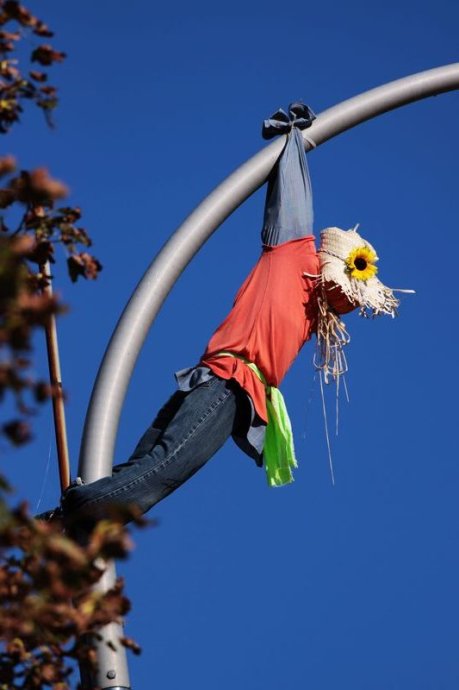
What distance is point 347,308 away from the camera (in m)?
6.98

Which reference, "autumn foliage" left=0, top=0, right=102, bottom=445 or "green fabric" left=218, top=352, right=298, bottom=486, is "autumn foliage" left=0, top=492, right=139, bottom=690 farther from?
"green fabric" left=218, top=352, right=298, bottom=486

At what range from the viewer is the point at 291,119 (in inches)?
279

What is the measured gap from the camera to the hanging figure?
6176 millimetres

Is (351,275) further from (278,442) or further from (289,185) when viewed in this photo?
(278,442)

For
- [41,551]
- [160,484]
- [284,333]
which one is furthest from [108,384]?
[41,551]

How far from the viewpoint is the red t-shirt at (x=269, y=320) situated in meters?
6.57

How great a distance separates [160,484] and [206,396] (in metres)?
0.48

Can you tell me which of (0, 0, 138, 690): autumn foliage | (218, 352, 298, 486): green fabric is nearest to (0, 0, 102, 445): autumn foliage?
(0, 0, 138, 690): autumn foliage

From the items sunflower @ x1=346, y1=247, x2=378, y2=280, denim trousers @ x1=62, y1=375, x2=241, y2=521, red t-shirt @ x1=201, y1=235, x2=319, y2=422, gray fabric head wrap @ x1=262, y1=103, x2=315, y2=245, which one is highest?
gray fabric head wrap @ x1=262, y1=103, x2=315, y2=245

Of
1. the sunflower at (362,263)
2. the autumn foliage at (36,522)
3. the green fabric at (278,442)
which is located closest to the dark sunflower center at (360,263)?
the sunflower at (362,263)

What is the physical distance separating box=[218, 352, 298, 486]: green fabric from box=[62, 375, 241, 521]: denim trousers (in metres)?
0.24

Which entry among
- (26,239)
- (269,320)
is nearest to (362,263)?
(269,320)

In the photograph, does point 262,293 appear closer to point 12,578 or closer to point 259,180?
point 259,180

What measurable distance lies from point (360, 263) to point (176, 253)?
1.07m
